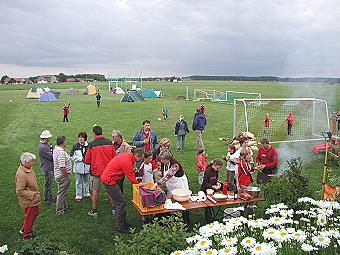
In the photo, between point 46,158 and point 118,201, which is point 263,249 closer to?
point 118,201

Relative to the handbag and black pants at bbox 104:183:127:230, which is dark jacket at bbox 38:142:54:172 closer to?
black pants at bbox 104:183:127:230

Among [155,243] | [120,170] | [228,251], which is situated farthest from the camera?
[120,170]

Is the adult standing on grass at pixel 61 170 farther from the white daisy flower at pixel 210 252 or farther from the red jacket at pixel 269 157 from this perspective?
the white daisy flower at pixel 210 252

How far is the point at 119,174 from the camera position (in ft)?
21.4

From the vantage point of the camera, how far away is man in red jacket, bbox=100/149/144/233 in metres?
6.46

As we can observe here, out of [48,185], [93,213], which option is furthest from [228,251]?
[48,185]

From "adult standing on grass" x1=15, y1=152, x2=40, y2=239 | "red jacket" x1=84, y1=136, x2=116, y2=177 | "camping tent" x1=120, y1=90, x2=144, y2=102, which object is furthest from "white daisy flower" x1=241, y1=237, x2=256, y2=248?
"camping tent" x1=120, y1=90, x2=144, y2=102

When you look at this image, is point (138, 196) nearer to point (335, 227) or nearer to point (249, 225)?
point (249, 225)

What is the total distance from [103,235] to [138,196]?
1.22 m

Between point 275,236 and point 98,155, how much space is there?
5126 millimetres

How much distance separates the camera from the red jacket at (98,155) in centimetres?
725

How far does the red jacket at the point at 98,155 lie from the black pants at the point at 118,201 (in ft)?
2.41

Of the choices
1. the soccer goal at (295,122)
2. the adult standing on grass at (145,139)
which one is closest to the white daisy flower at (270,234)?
the adult standing on grass at (145,139)

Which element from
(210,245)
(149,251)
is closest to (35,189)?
(149,251)
